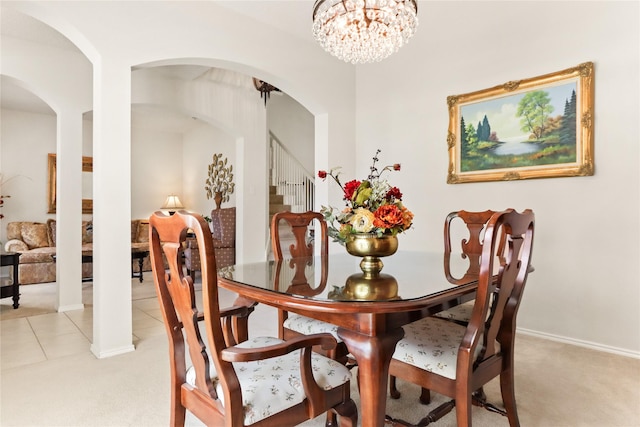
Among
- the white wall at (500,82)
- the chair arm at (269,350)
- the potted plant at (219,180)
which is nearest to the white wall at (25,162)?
the potted plant at (219,180)

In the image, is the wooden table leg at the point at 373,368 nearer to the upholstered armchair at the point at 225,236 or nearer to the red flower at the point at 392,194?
the red flower at the point at 392,194

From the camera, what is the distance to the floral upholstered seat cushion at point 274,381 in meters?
1.09

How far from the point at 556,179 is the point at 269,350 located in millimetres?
2902

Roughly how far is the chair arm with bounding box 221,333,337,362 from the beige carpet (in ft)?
2.88

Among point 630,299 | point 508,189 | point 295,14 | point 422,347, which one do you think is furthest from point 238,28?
point 630,299

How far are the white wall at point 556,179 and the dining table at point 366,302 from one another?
6.13ft

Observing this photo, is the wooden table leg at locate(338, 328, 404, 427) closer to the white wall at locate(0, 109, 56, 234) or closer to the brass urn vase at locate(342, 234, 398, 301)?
the brass urn vase at locate(342, 234, 398, 301)

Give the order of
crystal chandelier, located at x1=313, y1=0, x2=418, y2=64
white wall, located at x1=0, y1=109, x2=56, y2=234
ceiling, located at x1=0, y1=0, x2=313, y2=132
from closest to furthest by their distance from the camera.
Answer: crystal chandelier, located at x1=313, y1=0, x2=418, y2=64 → ceiling, located at x1=0, y1=0, x2=313, y2=132 → white wall, located at x1=0, y1=109, x2=56, y2=234

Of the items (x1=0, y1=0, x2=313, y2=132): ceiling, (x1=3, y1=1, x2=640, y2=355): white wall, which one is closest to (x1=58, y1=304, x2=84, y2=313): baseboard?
(x1=0, y1=0, x2=313, y2=132): ceiling

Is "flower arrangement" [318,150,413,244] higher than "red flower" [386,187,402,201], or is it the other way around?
"red flower" [386,187,402,201]

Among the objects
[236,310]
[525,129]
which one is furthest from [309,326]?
[525,129]

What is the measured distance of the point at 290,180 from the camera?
677cm

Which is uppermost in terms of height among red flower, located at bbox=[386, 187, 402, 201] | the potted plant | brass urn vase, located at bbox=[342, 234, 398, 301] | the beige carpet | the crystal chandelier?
the crystal chandelier

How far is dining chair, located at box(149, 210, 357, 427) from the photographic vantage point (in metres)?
1.02
